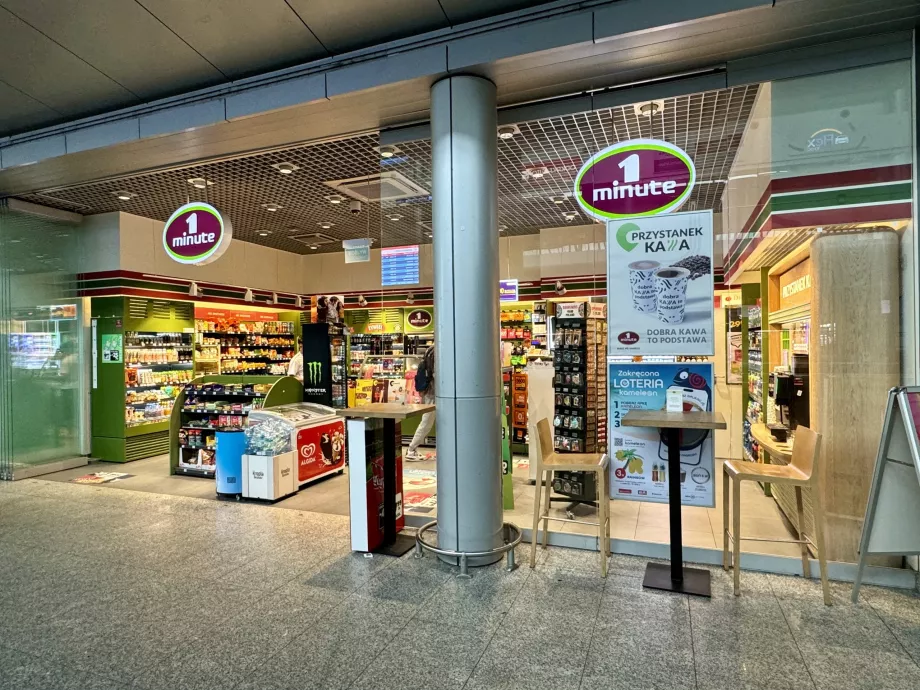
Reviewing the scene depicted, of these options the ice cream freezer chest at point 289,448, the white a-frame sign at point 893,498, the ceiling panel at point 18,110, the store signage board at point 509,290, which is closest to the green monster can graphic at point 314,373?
the ice cream freezer chest at point 289,448

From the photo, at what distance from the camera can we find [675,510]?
352cm

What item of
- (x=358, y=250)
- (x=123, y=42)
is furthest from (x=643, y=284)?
Answer: (x=123, y=42)

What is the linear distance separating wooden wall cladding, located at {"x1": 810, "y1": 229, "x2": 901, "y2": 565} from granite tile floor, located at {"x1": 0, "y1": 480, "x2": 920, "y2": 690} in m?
0.52

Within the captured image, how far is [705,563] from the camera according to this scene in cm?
379

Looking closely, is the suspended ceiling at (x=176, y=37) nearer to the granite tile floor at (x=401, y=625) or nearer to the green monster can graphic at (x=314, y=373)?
the green monster can graphic at (x=314, y=373)

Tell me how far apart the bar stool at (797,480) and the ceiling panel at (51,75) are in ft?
18.4

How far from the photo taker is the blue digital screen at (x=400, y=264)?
197 inches

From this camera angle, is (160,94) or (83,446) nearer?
(160,94)

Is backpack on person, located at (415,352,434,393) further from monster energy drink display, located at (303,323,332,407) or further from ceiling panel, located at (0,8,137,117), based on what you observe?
ceiling panel, located at (0,8,137,117)

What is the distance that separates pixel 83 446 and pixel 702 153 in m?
8.60

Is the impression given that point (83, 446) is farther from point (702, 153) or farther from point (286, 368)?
point (702, 153)

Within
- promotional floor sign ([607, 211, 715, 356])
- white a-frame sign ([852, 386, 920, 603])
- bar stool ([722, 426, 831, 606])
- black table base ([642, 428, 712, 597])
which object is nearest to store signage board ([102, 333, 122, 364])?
promotional floor sign ([607, 211, 715, 356])

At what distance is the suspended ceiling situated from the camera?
3.64m

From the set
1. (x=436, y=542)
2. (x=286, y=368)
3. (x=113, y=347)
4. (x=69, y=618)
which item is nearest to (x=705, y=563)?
(x=436, y=542)
